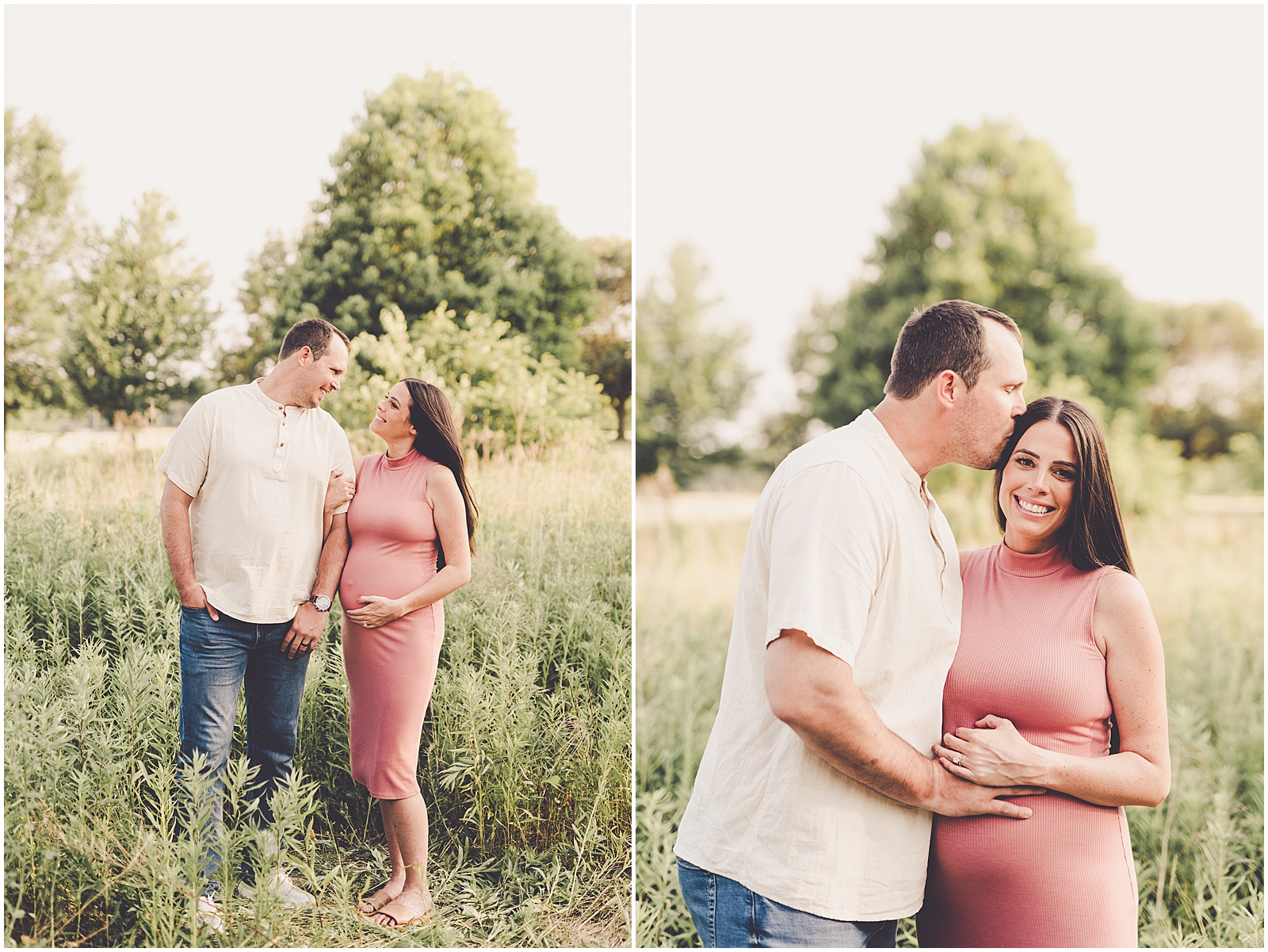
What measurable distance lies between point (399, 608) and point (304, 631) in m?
0.27

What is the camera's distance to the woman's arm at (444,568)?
2.39m

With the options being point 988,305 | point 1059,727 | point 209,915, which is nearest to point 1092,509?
point 1059,727

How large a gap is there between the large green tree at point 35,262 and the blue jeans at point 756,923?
2.32 meters

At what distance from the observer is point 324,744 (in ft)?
7.93

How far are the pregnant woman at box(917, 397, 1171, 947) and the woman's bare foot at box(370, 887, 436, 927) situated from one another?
1405 mm

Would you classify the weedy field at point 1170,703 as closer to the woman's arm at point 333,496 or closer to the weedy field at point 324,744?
the weedy field at point 324,744

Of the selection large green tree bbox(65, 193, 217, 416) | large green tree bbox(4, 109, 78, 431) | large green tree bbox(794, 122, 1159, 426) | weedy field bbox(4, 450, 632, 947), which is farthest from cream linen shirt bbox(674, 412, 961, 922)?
large green tree bbox(794, 122, 1159, 426)

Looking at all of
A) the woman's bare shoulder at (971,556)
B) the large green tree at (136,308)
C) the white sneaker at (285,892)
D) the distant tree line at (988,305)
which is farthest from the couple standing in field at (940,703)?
the distant tree line at (988,305)

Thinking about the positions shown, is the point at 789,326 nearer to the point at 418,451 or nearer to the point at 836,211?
the point at 836,211

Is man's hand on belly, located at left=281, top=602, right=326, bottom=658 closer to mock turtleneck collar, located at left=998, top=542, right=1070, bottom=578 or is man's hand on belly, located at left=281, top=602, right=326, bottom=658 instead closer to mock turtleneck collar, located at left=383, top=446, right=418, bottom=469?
mock turtleneck collar, located at left=383, top=446, right=418, bottom=469

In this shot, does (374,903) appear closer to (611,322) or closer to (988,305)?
(611,322)

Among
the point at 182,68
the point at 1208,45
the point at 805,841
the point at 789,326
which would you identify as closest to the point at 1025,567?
the point at 805,841

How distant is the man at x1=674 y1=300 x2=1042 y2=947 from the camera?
4.91ft

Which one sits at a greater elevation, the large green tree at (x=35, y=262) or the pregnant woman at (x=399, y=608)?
the large green tree at (x=35, y=262)
